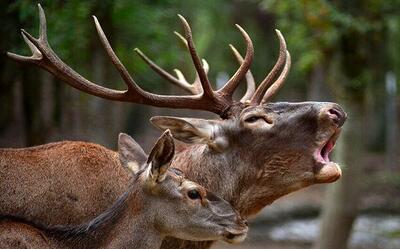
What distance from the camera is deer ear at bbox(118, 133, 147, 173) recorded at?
8.01m

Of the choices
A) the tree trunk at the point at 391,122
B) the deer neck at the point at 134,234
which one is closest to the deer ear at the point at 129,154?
the deer neck at the point at 134,234

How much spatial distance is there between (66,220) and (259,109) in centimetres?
170

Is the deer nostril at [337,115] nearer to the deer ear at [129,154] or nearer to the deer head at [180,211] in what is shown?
the deer head at [180,211]

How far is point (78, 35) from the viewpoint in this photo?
1129 cm

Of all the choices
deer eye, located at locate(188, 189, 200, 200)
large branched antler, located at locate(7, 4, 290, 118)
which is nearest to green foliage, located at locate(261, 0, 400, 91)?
large branched antler, located at locate(7, 4, 290, 118)

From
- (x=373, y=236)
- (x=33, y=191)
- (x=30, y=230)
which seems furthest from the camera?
(x=373, y=236)

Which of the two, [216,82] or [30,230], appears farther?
[216,82]

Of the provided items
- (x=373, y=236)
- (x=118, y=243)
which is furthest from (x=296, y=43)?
(x=118, y=243)

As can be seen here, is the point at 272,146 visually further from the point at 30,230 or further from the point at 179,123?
the point at 30,230

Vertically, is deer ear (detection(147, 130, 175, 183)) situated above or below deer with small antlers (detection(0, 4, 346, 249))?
above

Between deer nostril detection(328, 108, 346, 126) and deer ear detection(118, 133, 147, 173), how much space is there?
1435 mm

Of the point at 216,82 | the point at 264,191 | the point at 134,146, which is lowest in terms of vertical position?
the point at 216,82

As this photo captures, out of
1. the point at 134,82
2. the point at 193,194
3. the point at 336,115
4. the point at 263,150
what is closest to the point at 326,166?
the point at 336,115

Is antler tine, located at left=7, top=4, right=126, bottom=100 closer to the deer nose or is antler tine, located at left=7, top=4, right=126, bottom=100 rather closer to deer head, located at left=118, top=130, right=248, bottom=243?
deer head, located at left=118, top=130, right=248, bottom=243
